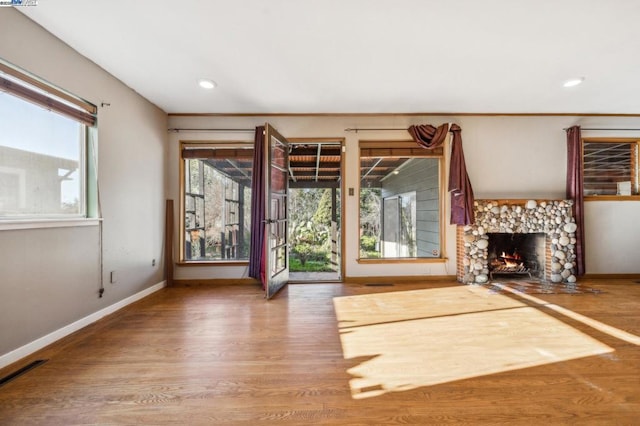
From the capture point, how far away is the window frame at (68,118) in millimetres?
2072

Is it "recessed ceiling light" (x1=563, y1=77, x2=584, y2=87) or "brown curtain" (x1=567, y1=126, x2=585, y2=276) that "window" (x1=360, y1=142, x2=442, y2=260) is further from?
"brown curtain" (x1=567, y1=126, x2=585, y2=276)

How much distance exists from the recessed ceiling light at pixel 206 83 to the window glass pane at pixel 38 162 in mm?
1217

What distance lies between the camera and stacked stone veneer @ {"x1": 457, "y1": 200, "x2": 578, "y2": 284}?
4125mm

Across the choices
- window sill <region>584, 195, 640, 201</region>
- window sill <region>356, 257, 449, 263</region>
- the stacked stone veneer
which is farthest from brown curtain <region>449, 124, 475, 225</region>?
window sill <region>584, 195, 640, 201</region>

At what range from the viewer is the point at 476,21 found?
223 centimetres

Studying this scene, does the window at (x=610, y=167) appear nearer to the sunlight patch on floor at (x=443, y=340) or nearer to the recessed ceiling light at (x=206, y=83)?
the sunlight patch on floor at (x=443, y=340)

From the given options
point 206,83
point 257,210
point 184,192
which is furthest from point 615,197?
point 184,192

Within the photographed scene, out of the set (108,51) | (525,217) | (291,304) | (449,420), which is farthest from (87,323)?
(525,217)

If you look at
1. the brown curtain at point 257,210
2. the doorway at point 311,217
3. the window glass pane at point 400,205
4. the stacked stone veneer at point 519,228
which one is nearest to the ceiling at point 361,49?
the brown curtain at point 257,210

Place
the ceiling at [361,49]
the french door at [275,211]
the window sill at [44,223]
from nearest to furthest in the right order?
the window sill at [44,223], the ceiling at [361,49], the french door at [275,211]

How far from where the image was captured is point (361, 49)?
8.54 ft

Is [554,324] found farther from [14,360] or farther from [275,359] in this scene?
[14,360]

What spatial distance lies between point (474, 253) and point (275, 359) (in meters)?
3.29

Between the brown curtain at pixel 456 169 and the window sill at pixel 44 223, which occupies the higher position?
the brown curtain at pixel 456 169
